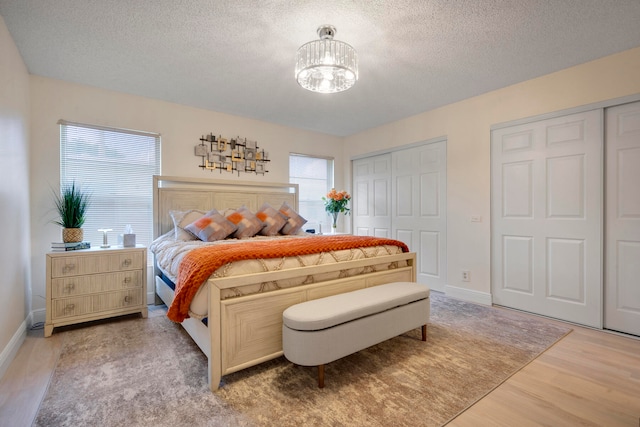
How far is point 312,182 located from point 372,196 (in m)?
1.05

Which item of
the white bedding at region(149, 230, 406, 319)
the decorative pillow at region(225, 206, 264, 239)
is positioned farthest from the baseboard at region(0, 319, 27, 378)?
the decorative pillow at region(225, 206, 264, 239)

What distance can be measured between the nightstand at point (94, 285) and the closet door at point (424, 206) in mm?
3394

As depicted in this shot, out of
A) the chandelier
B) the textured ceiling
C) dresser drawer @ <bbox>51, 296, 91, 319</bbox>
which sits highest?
the textured ceiling

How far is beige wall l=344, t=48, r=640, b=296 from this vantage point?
2.68m

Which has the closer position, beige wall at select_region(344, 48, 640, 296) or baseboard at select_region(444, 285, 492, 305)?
beige wall at select_region(344, 48, 640, 296)

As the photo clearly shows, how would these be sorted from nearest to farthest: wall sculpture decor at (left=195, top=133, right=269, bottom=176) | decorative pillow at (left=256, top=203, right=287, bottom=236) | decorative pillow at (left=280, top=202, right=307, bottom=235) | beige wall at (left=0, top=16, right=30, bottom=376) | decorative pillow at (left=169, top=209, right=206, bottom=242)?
1. beige wall at (left=0, top=16, right=30, bottom=376)
2. decorative pillow at (left=169, top=209, right=206, bottom=242)
3. decorative pillow at (left=256, top=203, right=287, bottom=236)
4. decorative pillow at (left=280, top=202, right=307, bottom=235)
5. wall sculpture decor at (left=195, top=133, right=269, bottom=176)

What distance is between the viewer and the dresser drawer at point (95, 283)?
2.61 m

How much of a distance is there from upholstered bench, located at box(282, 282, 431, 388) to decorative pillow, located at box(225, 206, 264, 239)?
1.56 meters

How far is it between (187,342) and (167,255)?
759 millimetres

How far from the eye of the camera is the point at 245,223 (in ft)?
11.0

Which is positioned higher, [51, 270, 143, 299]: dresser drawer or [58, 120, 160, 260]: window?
[58, 120, 160, 260]: window

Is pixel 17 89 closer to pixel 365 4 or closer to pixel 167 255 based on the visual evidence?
pixel 167 255

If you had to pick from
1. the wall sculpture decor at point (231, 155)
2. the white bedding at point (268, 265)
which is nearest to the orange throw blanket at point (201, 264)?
the white bedding at point (268, 265)

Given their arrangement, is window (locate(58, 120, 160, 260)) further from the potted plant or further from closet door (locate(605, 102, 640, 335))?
closet door (locate(605, 102, 640, 335))
